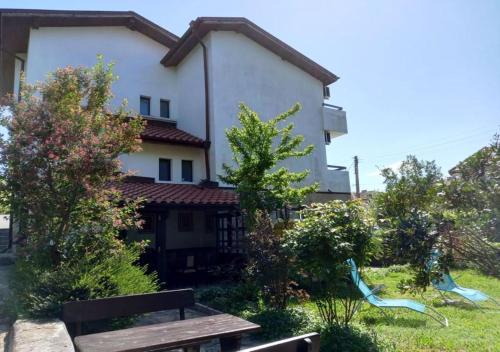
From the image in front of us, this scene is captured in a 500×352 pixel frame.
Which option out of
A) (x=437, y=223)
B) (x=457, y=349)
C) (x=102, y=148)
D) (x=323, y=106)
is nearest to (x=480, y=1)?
(x=437, y=223)

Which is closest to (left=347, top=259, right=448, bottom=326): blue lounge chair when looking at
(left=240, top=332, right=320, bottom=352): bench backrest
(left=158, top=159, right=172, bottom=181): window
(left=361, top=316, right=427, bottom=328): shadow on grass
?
(left=361, top=316, right=427, bottom=328): shadow on grass

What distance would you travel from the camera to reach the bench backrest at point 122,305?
4.58 m

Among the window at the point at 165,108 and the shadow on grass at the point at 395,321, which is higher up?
the window at the point at 165,108

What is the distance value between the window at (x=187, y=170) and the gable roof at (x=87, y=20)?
250 inches

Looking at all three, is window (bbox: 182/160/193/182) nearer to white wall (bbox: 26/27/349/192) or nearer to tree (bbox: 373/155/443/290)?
white wall (bbox: 26/27/349/192)

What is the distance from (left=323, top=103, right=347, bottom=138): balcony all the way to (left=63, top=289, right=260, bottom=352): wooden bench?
47.6 feet

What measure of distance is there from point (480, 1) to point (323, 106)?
14.0 meters

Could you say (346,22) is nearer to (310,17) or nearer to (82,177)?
(310,17)

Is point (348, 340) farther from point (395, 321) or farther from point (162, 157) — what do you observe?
point (162, 157)

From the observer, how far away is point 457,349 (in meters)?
5.68

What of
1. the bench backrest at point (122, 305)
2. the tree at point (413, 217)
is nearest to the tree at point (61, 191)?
the bench backrest at point (122, 305)

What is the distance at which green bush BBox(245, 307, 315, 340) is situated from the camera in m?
6.33

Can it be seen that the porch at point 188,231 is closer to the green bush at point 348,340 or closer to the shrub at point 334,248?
the shrub at point 334,248

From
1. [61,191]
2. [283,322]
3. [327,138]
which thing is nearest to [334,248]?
[283,322]
